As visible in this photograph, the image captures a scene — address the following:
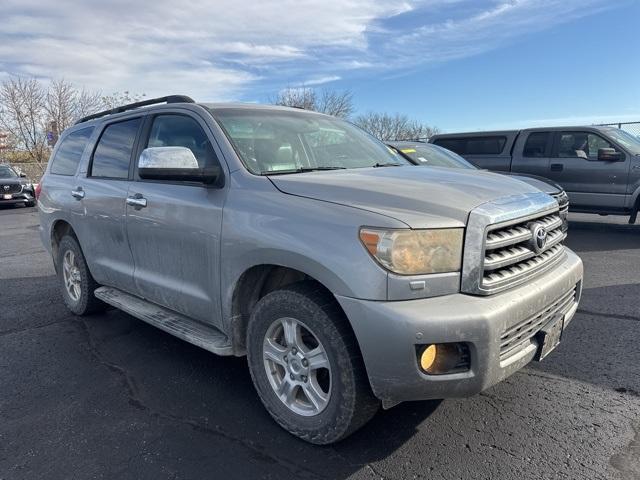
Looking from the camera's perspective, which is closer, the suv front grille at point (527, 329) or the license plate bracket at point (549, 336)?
the suv front grille at point (527, 329)

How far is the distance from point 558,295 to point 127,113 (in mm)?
3616

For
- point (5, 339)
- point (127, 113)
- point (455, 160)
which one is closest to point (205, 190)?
point (127, 113)

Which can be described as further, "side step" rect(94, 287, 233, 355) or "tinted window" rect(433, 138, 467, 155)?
"tinted window" rect(433, 138, 467, 155)

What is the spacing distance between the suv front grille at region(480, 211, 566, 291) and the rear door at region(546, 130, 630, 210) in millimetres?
7500

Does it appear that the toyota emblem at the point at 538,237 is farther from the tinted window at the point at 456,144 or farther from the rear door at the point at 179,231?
the tinted window at the point at 456,144

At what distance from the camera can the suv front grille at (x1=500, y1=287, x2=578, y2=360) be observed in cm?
237

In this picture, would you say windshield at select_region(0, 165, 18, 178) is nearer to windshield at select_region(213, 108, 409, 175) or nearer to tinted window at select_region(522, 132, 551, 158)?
tinted window at select_region(522, 132, 551, 158)

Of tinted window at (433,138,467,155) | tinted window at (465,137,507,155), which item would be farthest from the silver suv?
tinted window at (433,138,467,155)

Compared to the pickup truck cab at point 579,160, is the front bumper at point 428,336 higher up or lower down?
lower down

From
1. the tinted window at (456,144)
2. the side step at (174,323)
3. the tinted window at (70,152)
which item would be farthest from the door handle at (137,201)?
the tinted window at (456,144)

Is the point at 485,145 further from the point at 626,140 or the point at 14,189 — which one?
the point at 14,189

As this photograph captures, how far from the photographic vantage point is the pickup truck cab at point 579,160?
902 cm

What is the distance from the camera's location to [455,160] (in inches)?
321

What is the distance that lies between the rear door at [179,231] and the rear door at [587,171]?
27.8 ft
